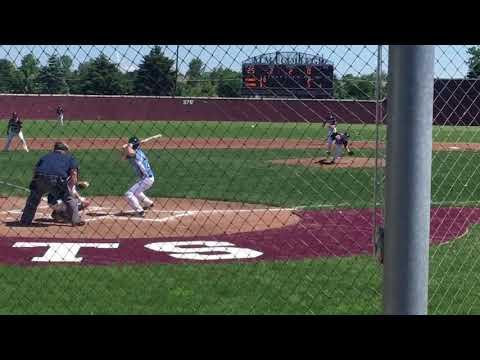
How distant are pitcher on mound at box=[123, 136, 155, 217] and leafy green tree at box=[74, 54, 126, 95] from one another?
630 centimetres

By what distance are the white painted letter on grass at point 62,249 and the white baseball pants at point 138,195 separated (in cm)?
279

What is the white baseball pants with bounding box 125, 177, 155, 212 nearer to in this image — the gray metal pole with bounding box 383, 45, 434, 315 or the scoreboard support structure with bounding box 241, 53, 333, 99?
the scoreboard support structure with bounding box 241, 53, 333, 99

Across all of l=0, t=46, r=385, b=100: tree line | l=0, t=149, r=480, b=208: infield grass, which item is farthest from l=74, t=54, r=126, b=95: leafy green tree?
l=0, t=149, r=480, b=208: infield grass

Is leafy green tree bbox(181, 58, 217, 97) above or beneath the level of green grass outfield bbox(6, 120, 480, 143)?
beneath

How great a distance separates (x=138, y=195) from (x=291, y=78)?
6.28 m

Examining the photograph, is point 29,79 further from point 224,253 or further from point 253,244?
point 253,244

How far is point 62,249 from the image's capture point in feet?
30.7

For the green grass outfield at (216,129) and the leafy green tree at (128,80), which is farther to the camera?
the green grass outfield at (216,129)

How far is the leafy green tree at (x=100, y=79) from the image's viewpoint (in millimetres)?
5214

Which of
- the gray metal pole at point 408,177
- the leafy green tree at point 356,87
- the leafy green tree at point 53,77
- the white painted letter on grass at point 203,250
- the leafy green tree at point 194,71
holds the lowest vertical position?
the gray metal pole at point 408,177

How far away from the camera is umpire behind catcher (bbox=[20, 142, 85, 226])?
10.9m

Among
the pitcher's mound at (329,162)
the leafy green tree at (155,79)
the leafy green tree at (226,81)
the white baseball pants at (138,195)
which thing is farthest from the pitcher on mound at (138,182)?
the pitcher's mound at (329,162)

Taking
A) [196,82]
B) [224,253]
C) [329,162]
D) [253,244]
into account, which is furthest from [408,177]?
[329,162]

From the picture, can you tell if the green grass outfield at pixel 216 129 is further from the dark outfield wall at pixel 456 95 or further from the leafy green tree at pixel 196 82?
the leafy green tree at pixel 196 82
